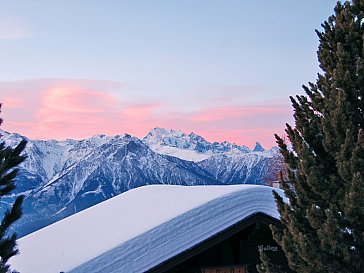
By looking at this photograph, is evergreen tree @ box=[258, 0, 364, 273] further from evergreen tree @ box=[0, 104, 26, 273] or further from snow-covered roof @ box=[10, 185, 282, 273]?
evergreen tree @ box=[0, 104, 26, 273]

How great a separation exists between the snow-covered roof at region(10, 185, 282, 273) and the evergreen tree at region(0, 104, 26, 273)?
2.04 metres

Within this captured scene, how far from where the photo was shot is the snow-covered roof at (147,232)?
9812mm

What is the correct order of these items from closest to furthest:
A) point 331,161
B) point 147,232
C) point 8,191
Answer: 1. point 8,191
2. point 331,161
3. point 147,232

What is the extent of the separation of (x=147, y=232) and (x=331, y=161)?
370cm

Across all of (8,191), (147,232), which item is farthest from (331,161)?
(8,191)

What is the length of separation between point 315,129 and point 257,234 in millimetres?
3796

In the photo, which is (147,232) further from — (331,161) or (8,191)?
(331,161)

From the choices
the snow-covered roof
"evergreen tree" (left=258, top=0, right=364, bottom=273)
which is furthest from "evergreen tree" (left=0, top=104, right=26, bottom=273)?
"evergreen tree" (left=258, top=0, right=364, bottom=273)

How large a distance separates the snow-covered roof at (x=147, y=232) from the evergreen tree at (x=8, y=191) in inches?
80.3

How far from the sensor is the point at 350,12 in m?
9.27

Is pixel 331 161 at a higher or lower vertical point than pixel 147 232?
higher

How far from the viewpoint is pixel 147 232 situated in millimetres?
10242

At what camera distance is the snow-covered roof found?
9812 millimetres

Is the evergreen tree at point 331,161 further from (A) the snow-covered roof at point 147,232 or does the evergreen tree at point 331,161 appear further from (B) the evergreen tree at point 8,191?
(B) the evergreen tree at point 8,191
